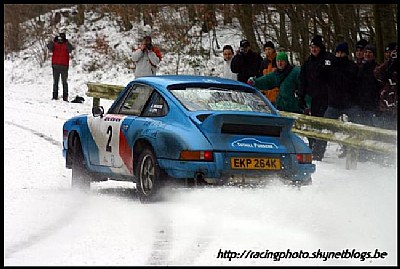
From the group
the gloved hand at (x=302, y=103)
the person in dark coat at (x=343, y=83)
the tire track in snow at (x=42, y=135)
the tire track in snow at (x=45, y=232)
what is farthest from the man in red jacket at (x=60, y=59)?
the tire track in snow at (x=45, y=232)

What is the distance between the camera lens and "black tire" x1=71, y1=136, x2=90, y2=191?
456 inches

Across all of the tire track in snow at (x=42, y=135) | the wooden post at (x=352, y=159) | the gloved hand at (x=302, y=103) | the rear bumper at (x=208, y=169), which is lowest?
the tire track in snow at (x=42, y=135)

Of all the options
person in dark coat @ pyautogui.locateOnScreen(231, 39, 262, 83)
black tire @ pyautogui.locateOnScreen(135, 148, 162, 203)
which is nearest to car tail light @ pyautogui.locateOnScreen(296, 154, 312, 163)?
black tire @ pyautogui.locateOnScreen(135, 148, 162, 203)

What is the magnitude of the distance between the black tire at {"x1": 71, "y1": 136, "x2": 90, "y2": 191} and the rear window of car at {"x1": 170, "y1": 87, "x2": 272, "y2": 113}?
1892 mm

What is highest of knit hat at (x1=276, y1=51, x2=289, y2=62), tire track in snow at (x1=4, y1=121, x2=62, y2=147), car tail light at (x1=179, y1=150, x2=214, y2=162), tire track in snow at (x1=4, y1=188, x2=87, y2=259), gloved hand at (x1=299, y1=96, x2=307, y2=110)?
knit hat at (x1=276, y1=51, x2=289, y2=62)

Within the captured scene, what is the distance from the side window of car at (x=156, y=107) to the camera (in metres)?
10.2

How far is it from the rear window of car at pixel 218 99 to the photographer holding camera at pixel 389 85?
3.76m

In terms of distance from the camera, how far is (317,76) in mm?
14539

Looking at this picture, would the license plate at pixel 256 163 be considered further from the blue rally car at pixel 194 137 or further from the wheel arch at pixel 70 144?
the wheel arch at pixel 70 144

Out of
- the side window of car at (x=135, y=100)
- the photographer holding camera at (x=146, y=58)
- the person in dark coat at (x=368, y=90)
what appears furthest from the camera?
the photographer holding camera at (x=146, y=58)

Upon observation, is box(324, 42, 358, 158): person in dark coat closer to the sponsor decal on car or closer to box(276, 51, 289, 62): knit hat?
box(276, 51, 289, 62): knit hat

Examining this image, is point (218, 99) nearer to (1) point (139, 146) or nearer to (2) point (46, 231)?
(1) point (139, 146)

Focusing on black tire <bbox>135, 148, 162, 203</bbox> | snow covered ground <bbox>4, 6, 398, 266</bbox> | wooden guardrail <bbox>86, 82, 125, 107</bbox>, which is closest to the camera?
snow covered ground <bbox>4, 6, 398, 266</bbox>

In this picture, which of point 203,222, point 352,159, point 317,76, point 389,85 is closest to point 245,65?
point 317,76
